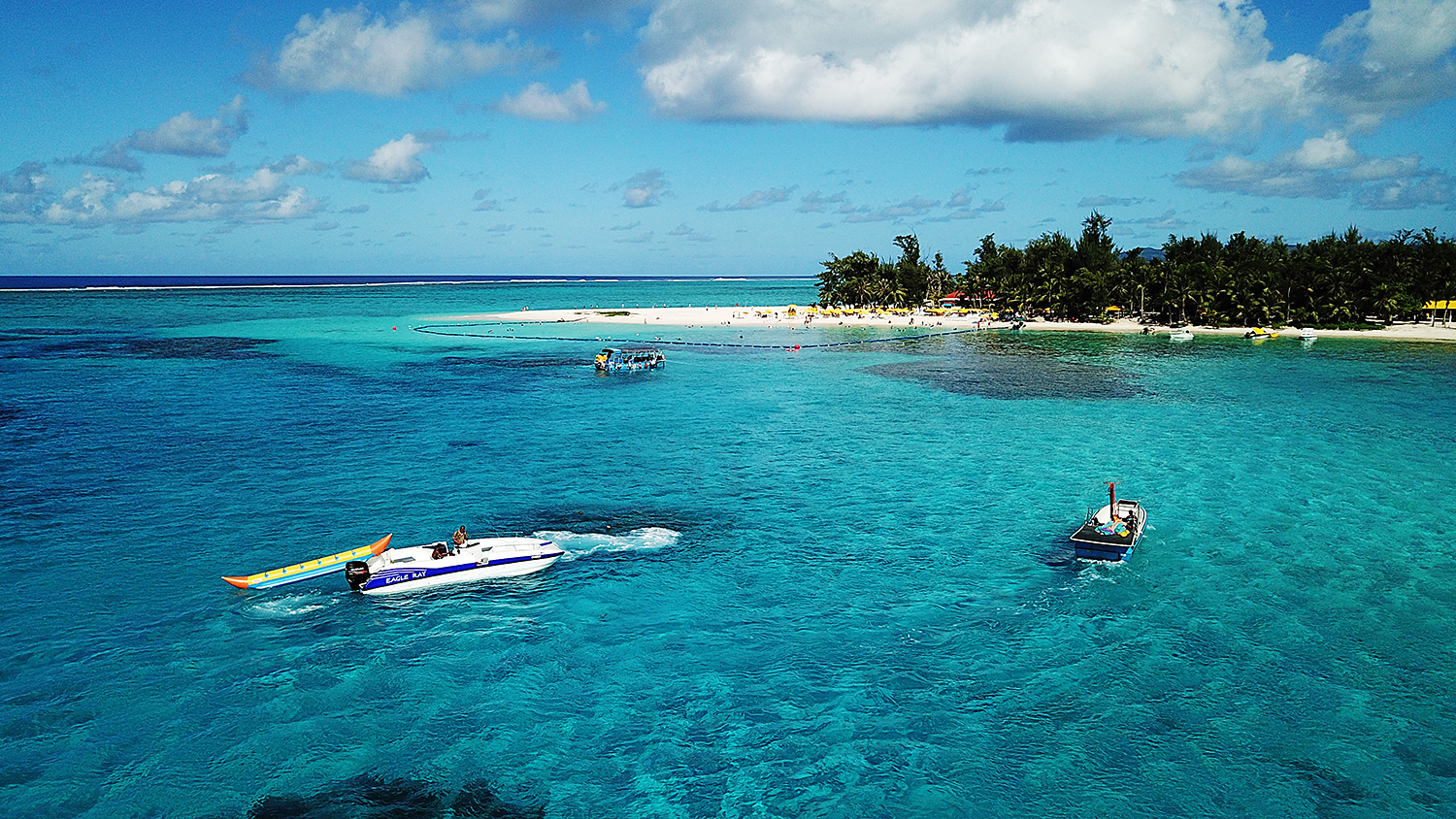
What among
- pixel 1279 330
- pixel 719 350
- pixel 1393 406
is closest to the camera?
pixel 1393 406

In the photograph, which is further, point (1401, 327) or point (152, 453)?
point (1401, 327)

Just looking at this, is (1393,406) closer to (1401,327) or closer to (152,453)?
(1401,327)

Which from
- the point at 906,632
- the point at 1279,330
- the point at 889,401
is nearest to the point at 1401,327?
the point at 1279,330

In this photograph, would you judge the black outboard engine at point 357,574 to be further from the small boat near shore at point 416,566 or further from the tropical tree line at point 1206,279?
the tropical tree line at point 1206,279

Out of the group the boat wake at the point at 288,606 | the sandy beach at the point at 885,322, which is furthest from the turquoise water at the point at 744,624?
the sandy beach at the point at 885,322

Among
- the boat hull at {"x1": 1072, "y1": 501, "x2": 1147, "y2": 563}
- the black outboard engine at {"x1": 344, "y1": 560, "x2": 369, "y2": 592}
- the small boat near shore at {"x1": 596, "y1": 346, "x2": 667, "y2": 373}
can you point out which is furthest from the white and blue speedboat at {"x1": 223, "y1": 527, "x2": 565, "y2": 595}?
the small boat near shore at {"x1": 596, "y1": 346, "x2": 667, "y2": 373}

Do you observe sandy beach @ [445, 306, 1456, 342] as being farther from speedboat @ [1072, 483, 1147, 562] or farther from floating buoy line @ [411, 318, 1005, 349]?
speedboat @ [1072, 483, 1147, 562]
